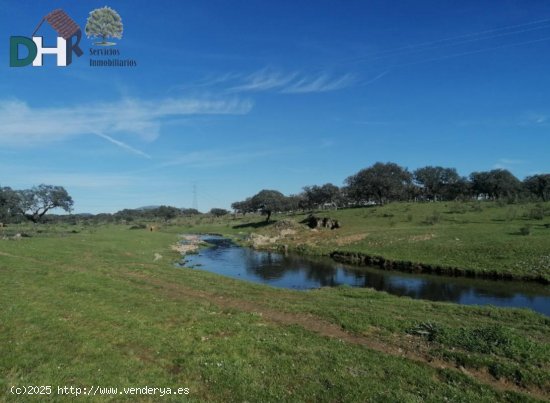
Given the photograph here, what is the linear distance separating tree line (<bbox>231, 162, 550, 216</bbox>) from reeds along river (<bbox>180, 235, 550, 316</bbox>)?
3147 inches

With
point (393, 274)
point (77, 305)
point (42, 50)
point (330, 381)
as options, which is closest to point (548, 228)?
point (393, 274)

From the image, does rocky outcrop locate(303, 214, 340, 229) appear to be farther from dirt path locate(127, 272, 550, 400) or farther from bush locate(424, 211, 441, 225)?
dirt path locate(127, 272, 550, 400)

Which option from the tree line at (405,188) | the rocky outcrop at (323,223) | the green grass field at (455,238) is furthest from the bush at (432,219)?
the tree line at (405,188)

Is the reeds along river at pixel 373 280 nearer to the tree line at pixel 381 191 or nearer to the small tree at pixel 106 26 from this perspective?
the small tree at pixel 106 26

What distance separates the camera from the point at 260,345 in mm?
14719

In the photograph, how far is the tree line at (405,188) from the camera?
445ft

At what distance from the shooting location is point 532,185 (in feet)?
461

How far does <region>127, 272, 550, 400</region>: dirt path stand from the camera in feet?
40.8

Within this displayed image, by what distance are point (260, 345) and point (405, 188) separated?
15016cm

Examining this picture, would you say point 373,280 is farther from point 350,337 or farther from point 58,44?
point 58,44

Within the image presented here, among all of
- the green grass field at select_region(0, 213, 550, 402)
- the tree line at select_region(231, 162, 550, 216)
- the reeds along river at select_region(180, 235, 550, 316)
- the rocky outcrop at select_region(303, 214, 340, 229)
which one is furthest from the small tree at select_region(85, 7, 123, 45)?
the tree line at select_region(231, 162, 550, 216)

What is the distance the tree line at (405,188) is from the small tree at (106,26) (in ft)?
359

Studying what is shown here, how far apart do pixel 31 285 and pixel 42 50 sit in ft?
68.8

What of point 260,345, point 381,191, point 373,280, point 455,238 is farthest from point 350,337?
point 381,191
